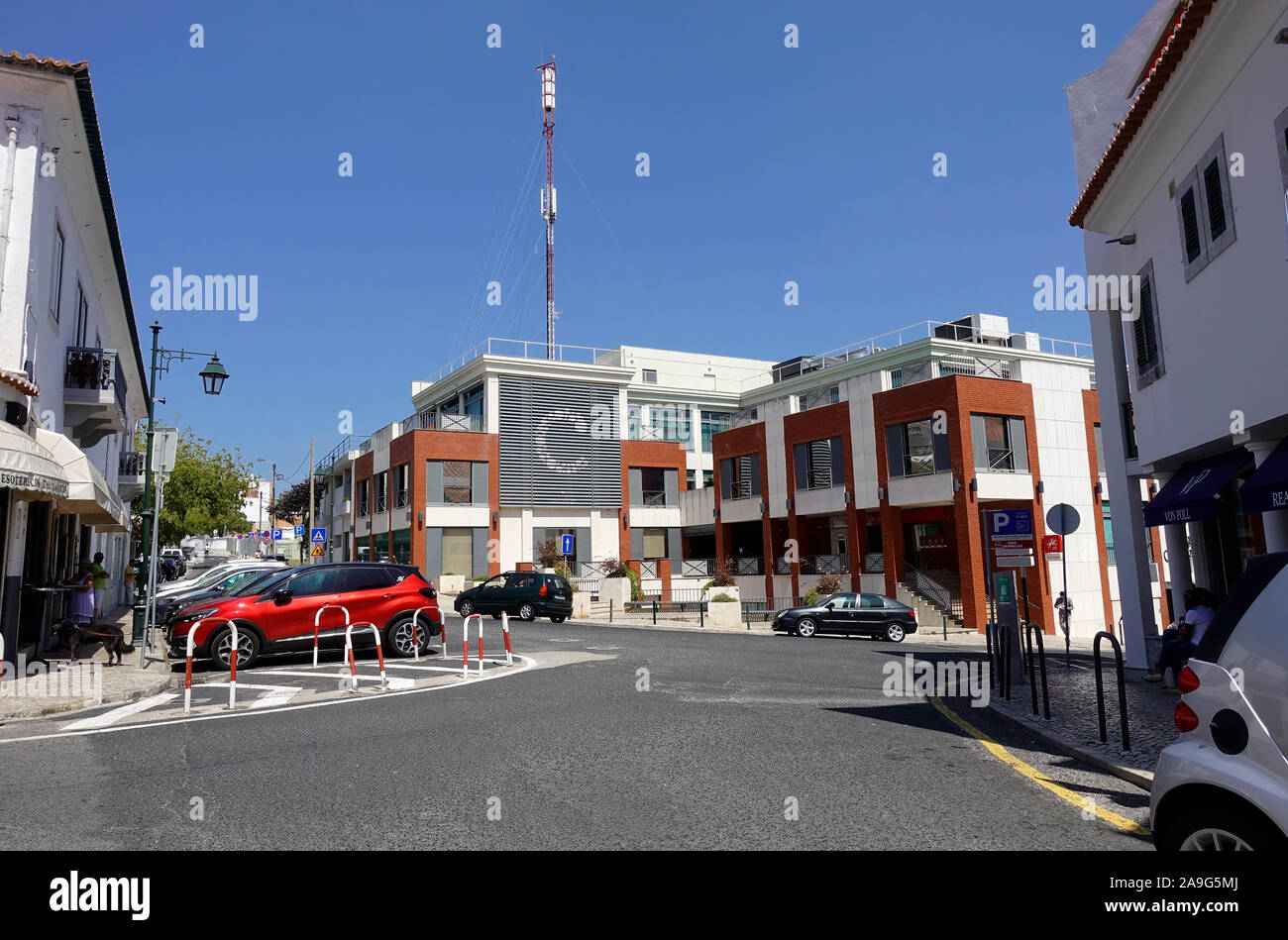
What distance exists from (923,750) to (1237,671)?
4512mm

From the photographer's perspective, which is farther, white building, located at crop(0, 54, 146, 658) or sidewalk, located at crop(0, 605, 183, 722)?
white building, located at crop(0, 54, 146, 658)

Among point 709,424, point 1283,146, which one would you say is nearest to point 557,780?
point 1283,146

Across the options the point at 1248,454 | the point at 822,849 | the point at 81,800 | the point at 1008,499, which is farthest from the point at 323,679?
the point at 1008,499

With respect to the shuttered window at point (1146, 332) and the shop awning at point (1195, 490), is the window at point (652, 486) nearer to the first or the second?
the shuttered window at point (1146, 332)

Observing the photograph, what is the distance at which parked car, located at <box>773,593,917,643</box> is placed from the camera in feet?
84.2

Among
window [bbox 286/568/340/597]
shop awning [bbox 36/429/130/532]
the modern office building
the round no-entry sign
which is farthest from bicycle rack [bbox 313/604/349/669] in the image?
the modern office building

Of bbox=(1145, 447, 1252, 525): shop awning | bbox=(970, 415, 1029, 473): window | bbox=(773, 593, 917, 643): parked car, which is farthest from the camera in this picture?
bbox=(970, 415, 1029, 473): window

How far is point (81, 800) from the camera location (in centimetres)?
602

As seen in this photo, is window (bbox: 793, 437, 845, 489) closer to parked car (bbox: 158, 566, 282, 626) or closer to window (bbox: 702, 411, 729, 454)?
window (bbox: 702, 411, 729, 454)

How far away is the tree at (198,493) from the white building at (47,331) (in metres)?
31.0

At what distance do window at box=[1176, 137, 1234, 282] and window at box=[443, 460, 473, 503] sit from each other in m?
36.0

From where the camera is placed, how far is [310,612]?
14.6m
